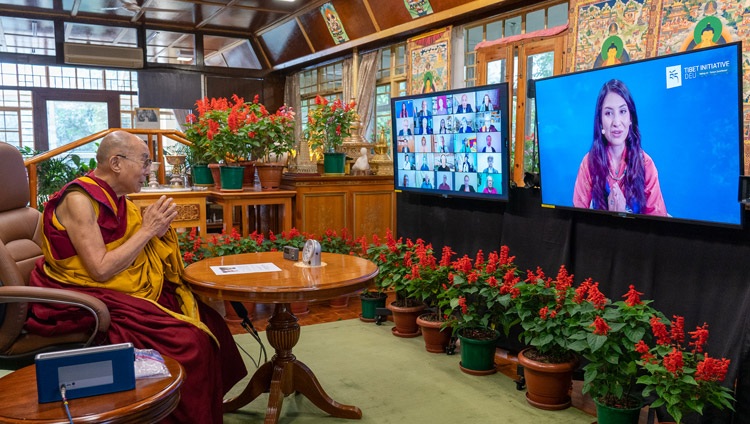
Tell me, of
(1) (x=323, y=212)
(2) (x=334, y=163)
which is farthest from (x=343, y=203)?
(2) (x=334, y=163)

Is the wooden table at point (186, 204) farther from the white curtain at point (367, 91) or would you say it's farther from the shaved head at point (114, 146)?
the white curtain at point (367, 91)

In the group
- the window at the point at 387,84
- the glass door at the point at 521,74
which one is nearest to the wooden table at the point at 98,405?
the glass door at the point at 521,74

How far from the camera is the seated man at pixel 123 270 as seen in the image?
1.95 meters

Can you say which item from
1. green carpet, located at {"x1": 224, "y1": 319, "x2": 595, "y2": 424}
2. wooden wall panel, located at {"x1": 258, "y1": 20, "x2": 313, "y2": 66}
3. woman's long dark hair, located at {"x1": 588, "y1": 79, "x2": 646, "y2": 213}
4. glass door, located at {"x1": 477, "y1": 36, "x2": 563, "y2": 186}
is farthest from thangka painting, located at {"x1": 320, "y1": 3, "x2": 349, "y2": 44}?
woman's long dark hair, located at {"x1": 588, "y1": 79, "x2": 646, "y2": 213}

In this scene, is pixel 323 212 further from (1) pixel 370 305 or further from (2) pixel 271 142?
(1) pixel 370 305

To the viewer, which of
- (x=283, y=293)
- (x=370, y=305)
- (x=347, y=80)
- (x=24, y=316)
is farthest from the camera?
(x=347, y=80)

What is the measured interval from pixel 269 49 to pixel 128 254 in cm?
773

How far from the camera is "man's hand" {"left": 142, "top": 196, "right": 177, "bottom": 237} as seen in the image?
212 cm

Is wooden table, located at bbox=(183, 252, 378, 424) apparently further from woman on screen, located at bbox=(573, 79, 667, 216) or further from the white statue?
the white statue

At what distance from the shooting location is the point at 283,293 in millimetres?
2070

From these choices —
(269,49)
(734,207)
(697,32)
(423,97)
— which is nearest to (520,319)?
(734,207)

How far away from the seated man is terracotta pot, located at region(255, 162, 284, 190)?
222 cm

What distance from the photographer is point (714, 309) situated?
2330 mm

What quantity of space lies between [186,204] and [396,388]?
2.31 m
